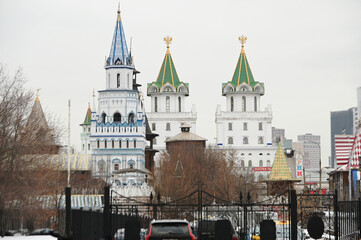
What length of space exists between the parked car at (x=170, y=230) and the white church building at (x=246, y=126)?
166 m

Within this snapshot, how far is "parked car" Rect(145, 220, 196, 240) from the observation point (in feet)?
82.8

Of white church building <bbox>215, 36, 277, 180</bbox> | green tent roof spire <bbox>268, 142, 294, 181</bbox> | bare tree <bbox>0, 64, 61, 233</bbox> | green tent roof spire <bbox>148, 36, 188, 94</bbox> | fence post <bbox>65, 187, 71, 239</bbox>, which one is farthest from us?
green tent roof spire <bbox>148, 36, 188, 94</bbox>

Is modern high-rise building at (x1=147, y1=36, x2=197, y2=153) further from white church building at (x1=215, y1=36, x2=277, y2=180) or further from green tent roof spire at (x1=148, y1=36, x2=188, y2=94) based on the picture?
white church building at (x1=215, y1=36, x2=277, y2=180)

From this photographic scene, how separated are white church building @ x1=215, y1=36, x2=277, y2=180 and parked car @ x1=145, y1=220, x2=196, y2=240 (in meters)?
166

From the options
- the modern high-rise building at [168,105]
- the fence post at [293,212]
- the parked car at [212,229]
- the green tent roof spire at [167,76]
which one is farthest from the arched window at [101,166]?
the fence post at [293,212]

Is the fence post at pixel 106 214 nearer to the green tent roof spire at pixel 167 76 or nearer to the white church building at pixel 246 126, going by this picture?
the white church building at pixel 246 126

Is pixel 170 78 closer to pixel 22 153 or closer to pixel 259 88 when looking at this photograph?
pixel 259 88

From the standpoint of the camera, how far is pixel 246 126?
197 meters

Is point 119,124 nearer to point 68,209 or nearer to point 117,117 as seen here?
point 117,117

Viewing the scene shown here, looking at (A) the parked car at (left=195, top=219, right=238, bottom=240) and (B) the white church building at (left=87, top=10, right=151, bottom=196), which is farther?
(B) the white church building at (left=87, top=10, right=151, bottom=196)

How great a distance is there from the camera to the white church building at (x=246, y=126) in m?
194

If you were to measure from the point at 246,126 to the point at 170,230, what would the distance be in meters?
172

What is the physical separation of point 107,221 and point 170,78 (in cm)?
17089

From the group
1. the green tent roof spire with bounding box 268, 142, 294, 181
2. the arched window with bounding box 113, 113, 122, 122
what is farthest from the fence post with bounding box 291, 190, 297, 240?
the arched window with bounding box 113, 113, 122, 122
